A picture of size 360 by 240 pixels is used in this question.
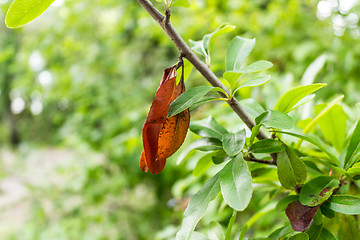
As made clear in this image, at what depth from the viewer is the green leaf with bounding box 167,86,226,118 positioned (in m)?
0.37

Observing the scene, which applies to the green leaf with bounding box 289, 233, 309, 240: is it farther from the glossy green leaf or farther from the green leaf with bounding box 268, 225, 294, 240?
the glossy green leaf

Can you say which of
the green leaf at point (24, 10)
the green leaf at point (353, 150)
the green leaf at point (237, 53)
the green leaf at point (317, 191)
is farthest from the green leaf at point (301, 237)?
the green leaf at point (24, 10)

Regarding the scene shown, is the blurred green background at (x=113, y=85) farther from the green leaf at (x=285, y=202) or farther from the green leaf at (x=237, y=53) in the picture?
the green leaf at (x=285, y=202)

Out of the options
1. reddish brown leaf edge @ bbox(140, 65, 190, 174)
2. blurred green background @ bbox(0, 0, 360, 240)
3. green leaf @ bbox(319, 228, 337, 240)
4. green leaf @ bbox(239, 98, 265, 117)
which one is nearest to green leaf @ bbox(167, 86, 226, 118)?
reddish brown leaf edge @ bbox(140, 65, 190, 174)

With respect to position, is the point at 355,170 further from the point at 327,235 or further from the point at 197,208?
the point at 197,208

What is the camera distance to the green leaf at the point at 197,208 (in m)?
0.36

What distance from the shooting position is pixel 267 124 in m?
0.39

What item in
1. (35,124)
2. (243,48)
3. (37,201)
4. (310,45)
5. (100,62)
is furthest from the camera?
(35,124)

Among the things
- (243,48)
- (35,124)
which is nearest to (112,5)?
(243,48)

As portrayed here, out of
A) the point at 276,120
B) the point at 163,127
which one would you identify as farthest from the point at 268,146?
the point at 163,127

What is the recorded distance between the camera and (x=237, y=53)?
1.62ft

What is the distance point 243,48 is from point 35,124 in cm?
744

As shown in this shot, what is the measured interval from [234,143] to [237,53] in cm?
17

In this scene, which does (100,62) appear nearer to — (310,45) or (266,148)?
(310,45)
